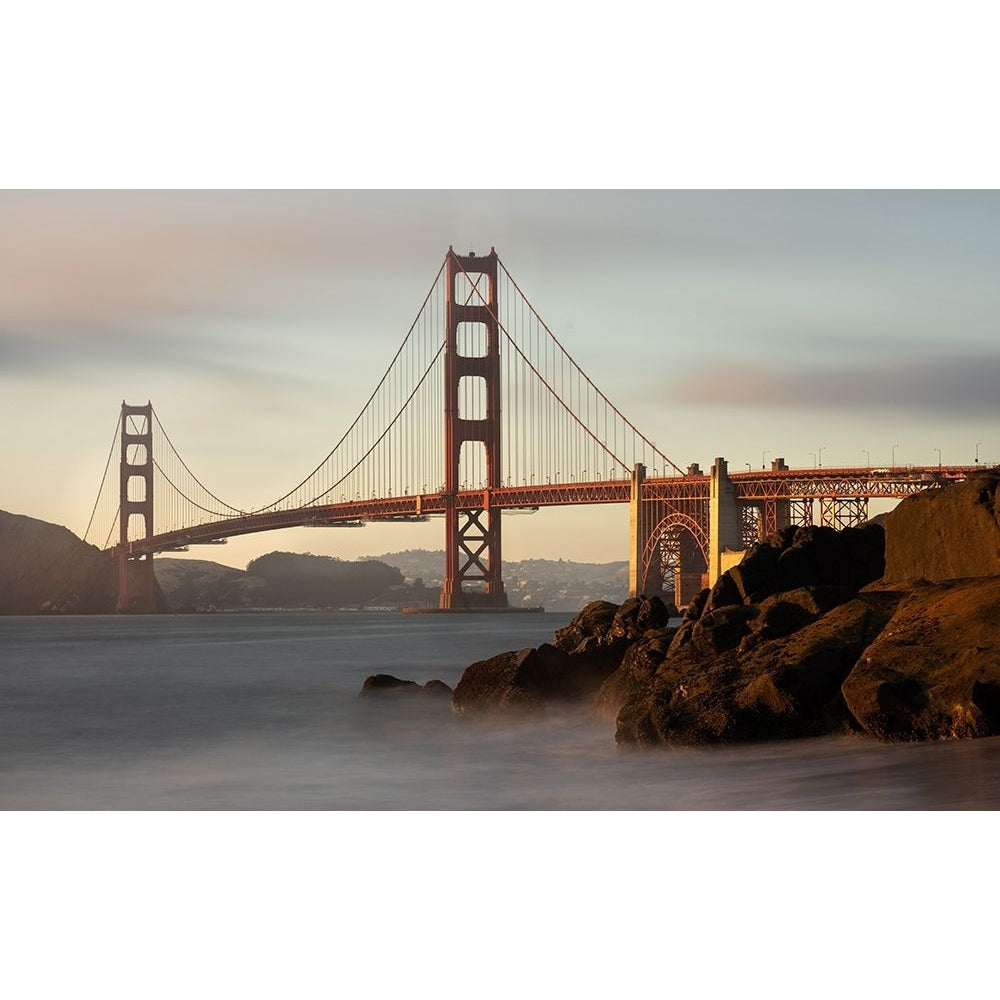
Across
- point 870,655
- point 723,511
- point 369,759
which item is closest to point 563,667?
point 369,759

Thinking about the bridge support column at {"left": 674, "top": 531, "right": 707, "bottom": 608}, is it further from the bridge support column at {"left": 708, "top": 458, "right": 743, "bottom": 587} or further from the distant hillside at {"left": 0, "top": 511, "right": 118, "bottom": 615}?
the distant hillside at {"left": 0, "top": 511, "right": 118, "bottom": 615}

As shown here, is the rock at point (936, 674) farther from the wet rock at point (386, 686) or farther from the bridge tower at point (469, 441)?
the bridge tower at point (469, 441)

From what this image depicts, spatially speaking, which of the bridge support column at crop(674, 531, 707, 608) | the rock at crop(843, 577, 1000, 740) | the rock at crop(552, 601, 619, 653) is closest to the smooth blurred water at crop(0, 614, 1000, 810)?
the rock at crop(843, 577, 1000, 740)

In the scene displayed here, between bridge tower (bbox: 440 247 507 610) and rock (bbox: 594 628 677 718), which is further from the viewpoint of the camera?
bridge tower (bbox: 440 247 507 610)

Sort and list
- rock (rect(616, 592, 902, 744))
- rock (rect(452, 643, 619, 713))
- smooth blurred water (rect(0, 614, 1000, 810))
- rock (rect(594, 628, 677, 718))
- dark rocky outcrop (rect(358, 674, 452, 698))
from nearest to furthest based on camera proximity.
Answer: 1. smooth blurred water (rect(0, 614, 1000, 810))
2. rock (rect(616, 592, 902, 744))
3. rock (rect(594, 628, 677, 718))
4. rock (rect(452, 643, 619, 713))
5. dark rocky outcrop (rect(358, 674, 452, 698))
